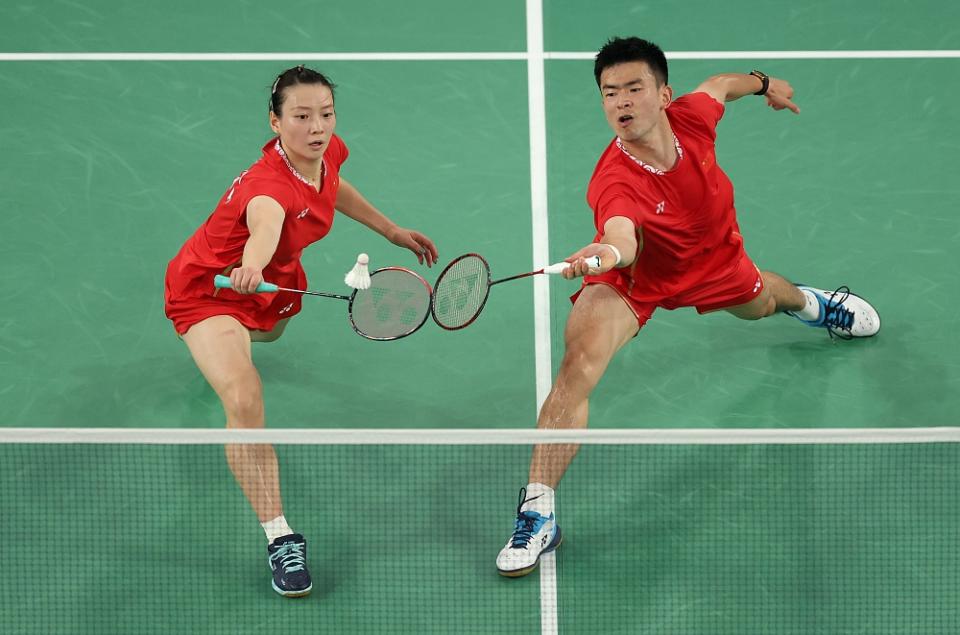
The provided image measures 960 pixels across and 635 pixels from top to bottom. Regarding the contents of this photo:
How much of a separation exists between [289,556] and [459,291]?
122 cm

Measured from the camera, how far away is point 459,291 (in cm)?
552

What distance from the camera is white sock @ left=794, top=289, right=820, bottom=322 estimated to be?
641 cm

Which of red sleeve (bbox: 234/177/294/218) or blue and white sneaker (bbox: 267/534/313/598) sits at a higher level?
red sleeve (bbox: 234/177/294/218)

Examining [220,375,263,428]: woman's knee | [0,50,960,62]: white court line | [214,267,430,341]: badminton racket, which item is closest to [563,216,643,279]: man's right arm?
[214,267,430,341]: badminton racket

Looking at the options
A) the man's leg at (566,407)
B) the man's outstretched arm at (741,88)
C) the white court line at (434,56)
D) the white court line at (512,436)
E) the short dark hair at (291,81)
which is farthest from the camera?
the white court line at (434,56)

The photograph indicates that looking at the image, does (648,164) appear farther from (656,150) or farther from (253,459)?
(253,459)

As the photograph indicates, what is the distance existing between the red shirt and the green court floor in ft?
2.38

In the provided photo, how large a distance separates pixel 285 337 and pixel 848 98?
139 inches

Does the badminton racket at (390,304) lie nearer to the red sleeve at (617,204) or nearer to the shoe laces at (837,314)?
the red sleeve at (617,204)

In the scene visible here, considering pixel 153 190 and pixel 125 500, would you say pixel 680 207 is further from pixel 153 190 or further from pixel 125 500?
pixel 153 190

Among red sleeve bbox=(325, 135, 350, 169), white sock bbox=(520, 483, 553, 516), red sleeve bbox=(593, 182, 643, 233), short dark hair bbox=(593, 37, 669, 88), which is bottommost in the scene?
white sock bbox=(520, 483, 553, 516)

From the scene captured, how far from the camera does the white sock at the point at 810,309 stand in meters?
6.41

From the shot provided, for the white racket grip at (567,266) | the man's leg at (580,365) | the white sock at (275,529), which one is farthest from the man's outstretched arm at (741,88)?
the white sock at (275,529)

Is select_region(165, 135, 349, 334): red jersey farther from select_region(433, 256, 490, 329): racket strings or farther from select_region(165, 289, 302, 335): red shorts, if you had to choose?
select_region(433, 256, 490, 329): racket strings
